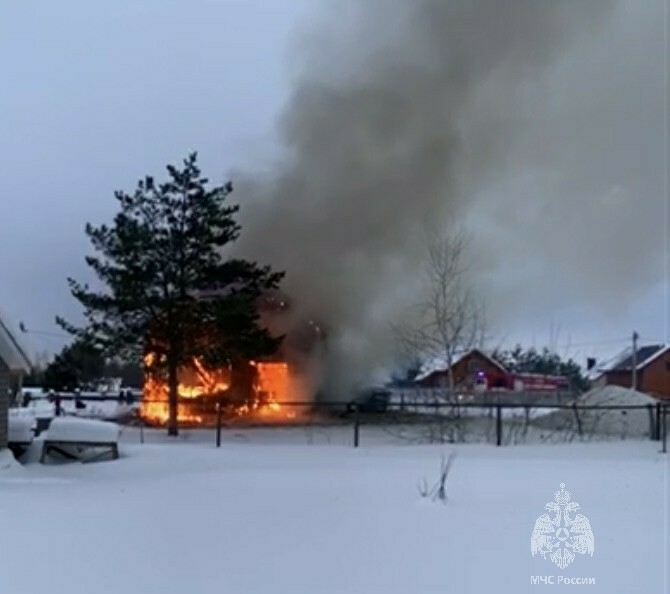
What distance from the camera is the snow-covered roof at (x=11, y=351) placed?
11.0 metres

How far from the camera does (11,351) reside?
1123cm

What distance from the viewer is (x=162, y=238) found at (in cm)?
1716

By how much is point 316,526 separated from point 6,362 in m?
6.76

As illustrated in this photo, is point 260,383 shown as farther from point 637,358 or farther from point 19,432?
point 637,358

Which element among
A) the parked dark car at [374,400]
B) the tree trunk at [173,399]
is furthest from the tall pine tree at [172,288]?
the parked dark car at [374,400]

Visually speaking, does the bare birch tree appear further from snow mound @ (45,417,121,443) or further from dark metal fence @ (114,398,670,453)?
snow mound @ (45,417,121,443)

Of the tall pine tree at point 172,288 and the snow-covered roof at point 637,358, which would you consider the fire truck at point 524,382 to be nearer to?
the snow-covered roof at point 637,358

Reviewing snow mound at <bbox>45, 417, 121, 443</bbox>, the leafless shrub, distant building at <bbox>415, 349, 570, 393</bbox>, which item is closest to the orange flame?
distant building at <bbox>415, 349, 570, 393</bbox>

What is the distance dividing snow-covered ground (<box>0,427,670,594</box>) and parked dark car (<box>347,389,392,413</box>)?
47.8 feet

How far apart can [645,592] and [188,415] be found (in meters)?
16.2

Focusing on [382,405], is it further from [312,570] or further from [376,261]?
[312,570]

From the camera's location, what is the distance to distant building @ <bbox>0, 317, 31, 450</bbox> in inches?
430

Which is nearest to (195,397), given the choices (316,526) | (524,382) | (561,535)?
(316,526)

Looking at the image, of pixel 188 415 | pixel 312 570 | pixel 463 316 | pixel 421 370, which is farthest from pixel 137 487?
pixel 421 370
